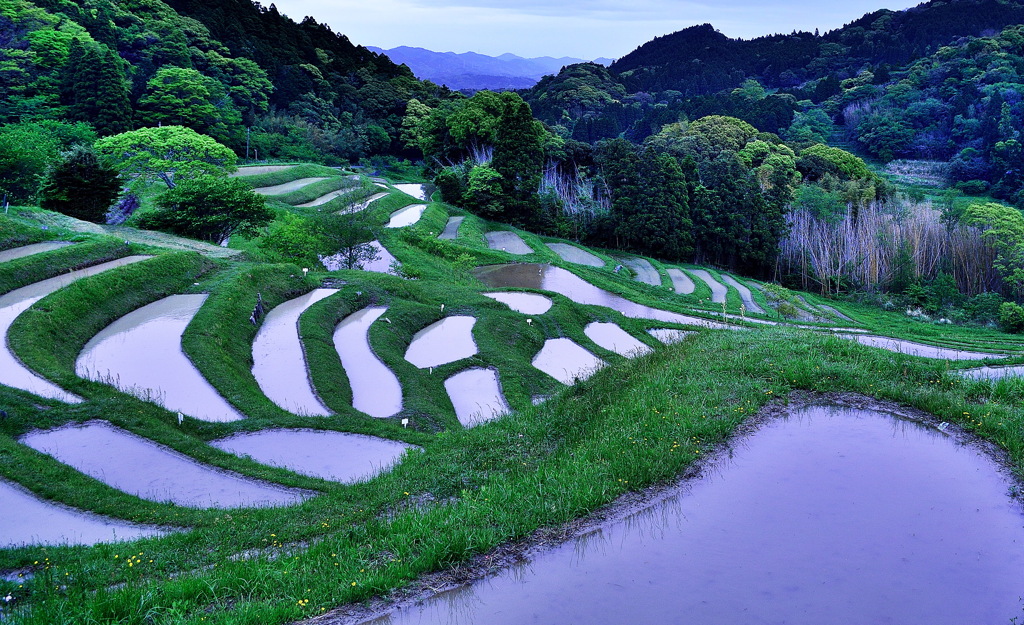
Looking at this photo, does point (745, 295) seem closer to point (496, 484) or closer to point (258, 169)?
point (258, 169)

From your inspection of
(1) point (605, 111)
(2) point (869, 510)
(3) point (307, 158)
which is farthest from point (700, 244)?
(1) point (605, 111)

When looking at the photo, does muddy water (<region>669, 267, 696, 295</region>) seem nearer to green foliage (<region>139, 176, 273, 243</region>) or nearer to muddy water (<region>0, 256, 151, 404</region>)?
green foliage (<region>139, 176, 273, 243</region>)

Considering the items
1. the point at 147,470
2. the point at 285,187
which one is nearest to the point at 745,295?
the point at 285,187

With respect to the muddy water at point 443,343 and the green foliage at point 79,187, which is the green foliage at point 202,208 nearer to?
the green foliage at point 79,187

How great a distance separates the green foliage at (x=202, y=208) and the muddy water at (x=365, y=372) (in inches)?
391

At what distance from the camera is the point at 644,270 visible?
153 ft

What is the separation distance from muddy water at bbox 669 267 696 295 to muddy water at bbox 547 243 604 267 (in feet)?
15.2

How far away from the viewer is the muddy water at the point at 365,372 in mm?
16719

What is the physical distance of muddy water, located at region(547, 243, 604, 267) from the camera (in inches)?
1795

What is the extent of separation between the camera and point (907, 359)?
1348 cm

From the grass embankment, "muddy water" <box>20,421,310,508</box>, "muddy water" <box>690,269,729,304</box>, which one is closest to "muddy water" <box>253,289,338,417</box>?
"muddy water" <box>20,421,310,508</box>

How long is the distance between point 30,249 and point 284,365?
10.4m

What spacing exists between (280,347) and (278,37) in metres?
74.3

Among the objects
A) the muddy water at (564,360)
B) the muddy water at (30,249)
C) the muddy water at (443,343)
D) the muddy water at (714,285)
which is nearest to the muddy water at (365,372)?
the muddy water at (443,343)
